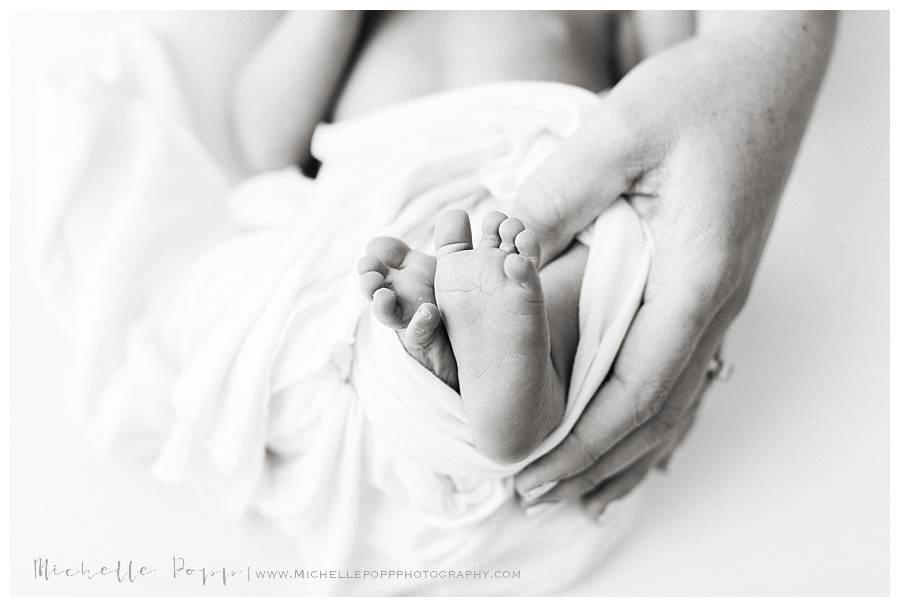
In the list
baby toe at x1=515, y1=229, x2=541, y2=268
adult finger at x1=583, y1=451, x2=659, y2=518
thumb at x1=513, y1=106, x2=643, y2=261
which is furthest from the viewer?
adult finger at x1=583, y1=451, x2=659, y2=518

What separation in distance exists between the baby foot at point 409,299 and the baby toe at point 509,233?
8cm

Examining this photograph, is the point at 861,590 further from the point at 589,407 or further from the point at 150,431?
the point at 150,431

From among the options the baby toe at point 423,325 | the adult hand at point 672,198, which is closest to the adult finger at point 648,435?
the adult hand at point 672,198

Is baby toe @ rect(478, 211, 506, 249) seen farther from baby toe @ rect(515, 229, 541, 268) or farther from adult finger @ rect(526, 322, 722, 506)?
adult finger @ rect(526, 322, 722, 506)

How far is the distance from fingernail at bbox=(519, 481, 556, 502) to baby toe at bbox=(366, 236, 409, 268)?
29 cm

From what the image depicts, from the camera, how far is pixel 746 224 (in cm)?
84

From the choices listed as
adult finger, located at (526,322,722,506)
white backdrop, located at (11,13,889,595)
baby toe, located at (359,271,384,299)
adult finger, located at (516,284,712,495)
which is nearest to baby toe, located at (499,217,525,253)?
baby toe, located at (359,271,384,299)

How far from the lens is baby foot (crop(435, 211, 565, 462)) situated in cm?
64

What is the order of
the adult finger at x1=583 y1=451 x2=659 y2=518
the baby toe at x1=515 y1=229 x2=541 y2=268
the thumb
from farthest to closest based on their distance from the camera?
the adult finger at x1=583 y1=451 x2=659 y2=518 → the thumb → the baby toe at x1=515 y1=229 x2=541 y2=268

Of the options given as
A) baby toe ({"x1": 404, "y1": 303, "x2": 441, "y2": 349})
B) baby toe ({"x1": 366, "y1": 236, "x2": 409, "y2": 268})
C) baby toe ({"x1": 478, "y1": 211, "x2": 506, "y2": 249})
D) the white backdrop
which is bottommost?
the white backdrop

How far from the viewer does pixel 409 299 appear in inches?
27.0

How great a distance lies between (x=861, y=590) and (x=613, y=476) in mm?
391

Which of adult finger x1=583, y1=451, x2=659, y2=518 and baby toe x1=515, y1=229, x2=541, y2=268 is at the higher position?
baby toe x1=515, y1=229, x2=541, y2=268

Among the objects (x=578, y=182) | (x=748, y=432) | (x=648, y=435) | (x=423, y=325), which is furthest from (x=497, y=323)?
(x=748, y=432)
